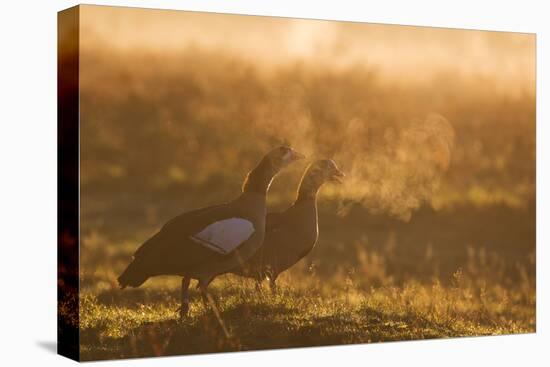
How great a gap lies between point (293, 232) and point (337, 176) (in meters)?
0.65

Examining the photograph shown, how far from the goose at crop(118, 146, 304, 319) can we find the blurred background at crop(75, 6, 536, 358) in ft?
0.29

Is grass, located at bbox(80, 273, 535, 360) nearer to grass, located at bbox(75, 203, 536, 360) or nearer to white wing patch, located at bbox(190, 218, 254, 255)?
grass, located at bbox(75, 203, 536, 360)

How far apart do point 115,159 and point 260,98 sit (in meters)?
1.44

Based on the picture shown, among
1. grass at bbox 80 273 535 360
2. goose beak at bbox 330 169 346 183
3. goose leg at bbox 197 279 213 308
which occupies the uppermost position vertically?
goose beak at bbox 330 169 346 183

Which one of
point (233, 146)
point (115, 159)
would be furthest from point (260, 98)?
point (115, 159)

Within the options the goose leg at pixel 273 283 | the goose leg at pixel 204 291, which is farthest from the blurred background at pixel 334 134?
the goose leg at pixel 204 291

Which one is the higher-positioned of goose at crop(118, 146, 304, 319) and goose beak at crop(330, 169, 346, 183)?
goose beak at crop(330, 169, 346, 183)

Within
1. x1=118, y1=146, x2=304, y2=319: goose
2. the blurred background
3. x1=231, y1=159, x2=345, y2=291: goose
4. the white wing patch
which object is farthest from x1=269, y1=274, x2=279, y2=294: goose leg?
the white wing patch

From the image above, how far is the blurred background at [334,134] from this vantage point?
460 inches

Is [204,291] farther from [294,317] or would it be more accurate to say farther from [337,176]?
[337,176]

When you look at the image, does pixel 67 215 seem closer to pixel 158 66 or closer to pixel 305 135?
pixel 158 66

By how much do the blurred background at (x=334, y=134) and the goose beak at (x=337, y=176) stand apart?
0.30 ft

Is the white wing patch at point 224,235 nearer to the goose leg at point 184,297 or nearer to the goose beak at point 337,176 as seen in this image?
the goose leg at point 184,297

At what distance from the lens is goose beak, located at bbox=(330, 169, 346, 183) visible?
12695 millimetres
